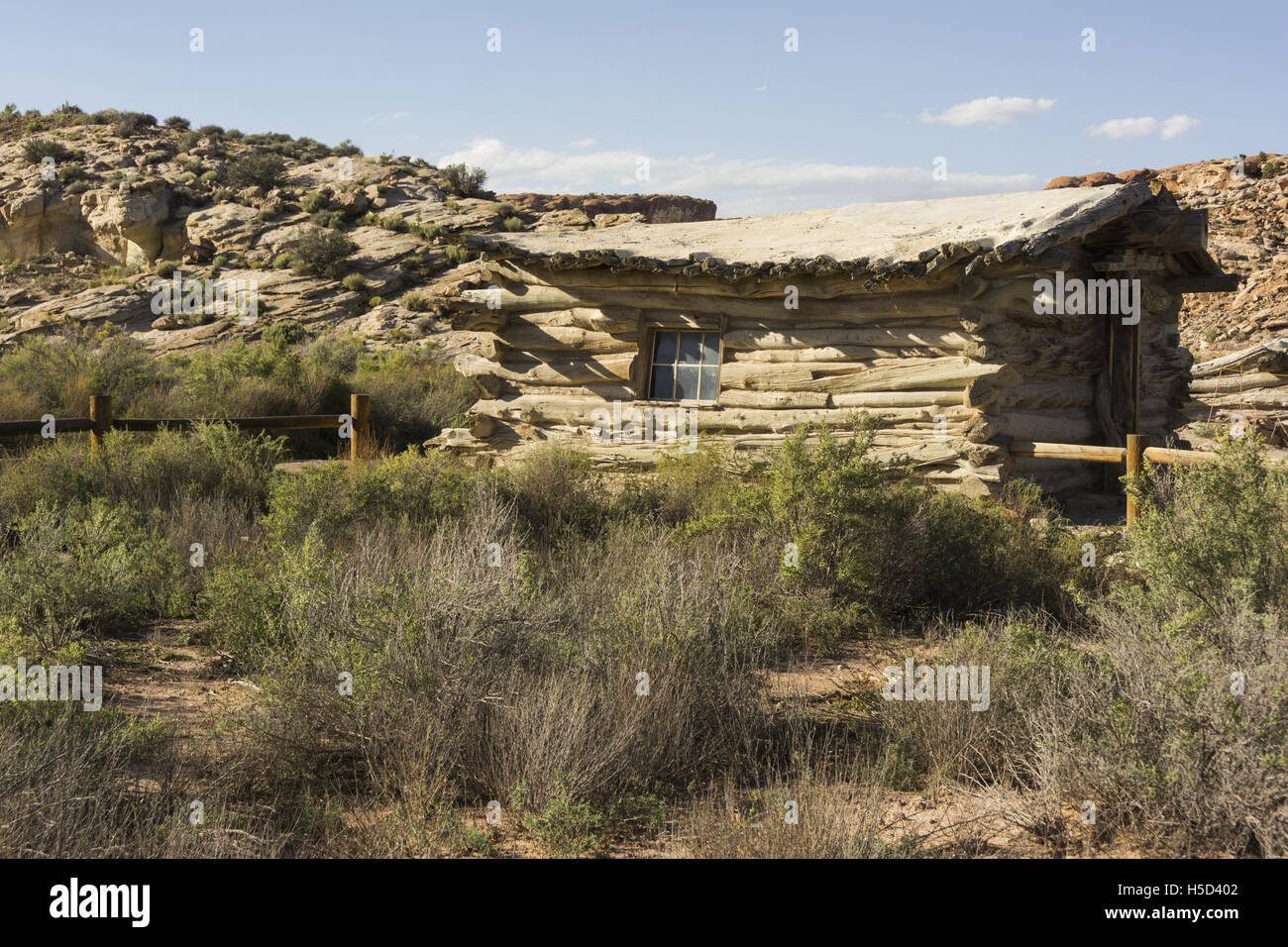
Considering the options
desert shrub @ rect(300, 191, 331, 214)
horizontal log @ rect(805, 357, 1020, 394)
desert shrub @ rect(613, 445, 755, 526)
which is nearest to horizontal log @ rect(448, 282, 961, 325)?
horizontal log @ rect(805, 357, 1020, 394)

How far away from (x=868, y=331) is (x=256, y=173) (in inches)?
1359

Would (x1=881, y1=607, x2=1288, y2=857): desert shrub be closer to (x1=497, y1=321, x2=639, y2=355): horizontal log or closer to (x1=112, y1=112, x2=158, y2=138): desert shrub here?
(x1=497, y1=321, x2=639, y2=355): horizontal log

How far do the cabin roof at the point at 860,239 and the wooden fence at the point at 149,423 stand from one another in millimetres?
2709

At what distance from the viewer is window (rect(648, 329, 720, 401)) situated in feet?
38.0

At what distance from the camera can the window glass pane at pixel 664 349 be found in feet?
38.8

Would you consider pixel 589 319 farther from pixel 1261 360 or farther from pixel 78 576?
pixel 1261 360

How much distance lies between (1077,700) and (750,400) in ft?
22.8

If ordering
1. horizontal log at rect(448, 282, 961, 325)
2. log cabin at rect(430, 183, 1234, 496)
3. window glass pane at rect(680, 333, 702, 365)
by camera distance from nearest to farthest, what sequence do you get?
log cabin at rect(430, 183, 1234, 496)
horizontal log at rect(448, 282, 961, 325)
window glass pane at rect(680, 333, 702, 365)

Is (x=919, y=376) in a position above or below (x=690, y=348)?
below

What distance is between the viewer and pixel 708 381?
11.6 metres

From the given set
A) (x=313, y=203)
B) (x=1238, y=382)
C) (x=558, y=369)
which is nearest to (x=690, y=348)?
(x=558, y=369)

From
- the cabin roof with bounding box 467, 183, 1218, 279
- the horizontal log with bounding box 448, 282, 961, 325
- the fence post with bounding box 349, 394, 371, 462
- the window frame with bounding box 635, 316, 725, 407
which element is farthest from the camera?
the fence post with bounding box 349, 394, 371, 462

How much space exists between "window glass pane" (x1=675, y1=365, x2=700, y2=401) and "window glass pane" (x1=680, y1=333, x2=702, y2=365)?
7cm

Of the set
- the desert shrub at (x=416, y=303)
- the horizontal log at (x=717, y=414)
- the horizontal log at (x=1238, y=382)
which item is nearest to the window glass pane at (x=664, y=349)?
the horizontal log at (x=717, y=414)
